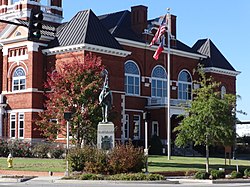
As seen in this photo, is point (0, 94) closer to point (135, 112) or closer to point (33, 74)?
point (33, 74)

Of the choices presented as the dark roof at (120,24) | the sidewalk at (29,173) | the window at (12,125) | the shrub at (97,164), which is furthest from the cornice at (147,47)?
the shrub at (97,164)

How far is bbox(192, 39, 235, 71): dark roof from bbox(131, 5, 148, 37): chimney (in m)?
10.6

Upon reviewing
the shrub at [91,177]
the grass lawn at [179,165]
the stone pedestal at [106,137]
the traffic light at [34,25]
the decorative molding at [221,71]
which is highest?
the decorative molding at [221,71]

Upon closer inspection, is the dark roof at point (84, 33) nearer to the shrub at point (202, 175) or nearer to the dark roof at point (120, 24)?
the dark roof at point (120, 24)

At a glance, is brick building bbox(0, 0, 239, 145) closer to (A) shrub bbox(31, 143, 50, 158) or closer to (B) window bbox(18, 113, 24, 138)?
(B) window bbox(18, 113, 24, 138)

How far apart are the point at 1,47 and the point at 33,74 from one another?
662 cm

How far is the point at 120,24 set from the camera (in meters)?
62.7

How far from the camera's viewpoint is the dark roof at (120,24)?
60.7m

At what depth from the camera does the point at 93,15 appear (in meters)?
56.3

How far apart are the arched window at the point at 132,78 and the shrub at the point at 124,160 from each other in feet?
99.9


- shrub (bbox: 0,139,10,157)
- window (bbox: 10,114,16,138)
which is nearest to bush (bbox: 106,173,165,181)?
shrub (bbox: 0,139,10,157)

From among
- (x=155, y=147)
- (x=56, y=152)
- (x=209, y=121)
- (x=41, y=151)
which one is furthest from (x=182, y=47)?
(x=209, y=121)

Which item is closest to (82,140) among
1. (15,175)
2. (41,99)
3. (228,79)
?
(15,175)

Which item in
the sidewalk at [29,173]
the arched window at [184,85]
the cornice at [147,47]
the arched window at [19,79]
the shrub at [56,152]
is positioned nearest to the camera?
the sidewalk at [29,173]
